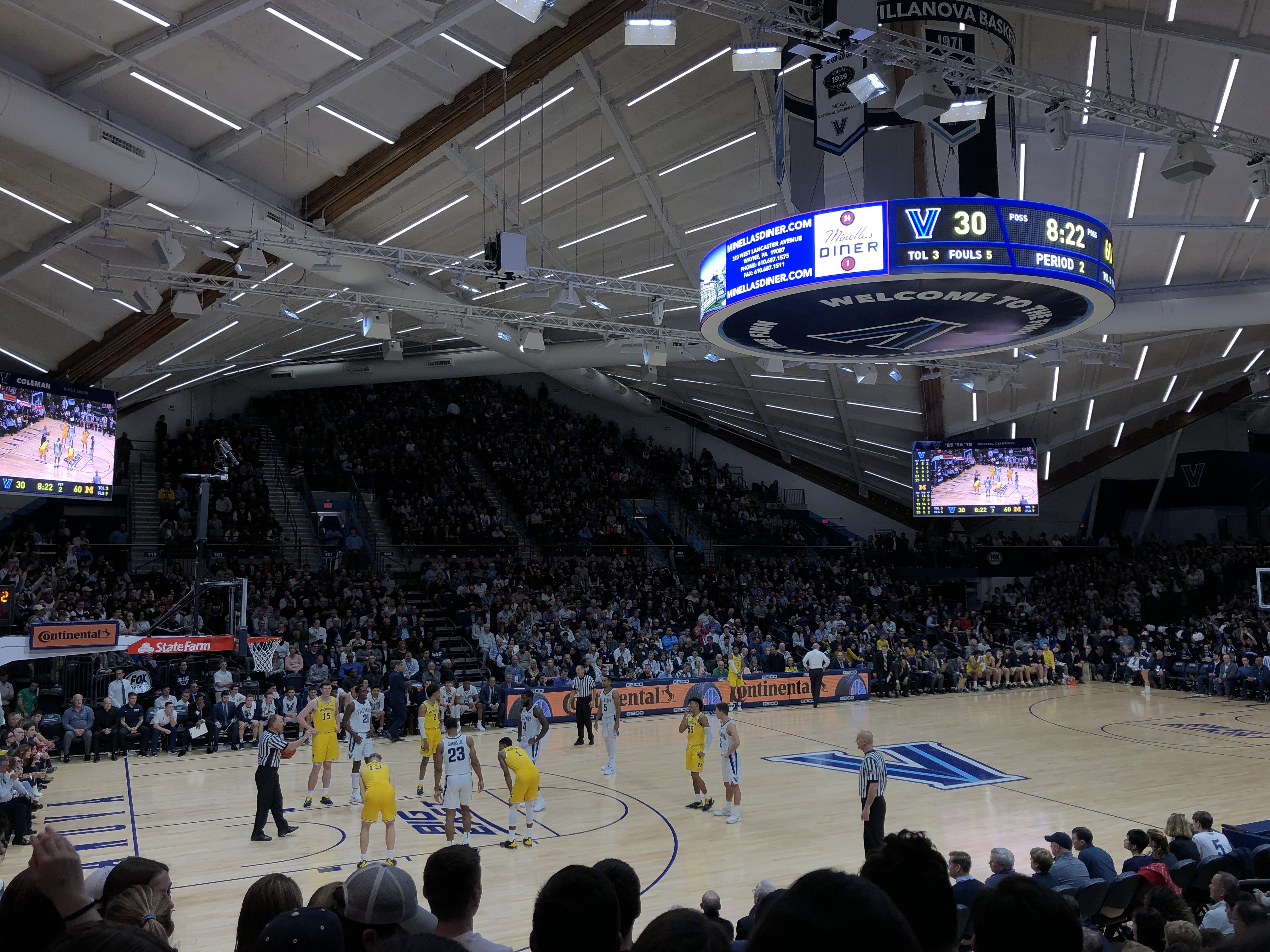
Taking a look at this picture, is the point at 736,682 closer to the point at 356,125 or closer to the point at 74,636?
the point at 74,636

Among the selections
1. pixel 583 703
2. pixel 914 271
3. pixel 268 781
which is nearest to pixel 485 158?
pixel 914 271

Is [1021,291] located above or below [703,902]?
above

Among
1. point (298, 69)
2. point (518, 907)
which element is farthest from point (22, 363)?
point (518, 907)

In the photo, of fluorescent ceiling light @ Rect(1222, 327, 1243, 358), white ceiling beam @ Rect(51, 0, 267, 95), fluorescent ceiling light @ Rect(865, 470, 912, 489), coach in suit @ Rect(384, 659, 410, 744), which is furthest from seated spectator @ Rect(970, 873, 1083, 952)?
fluorescent ceiling light @ Rect(865, 470, 912, 489)

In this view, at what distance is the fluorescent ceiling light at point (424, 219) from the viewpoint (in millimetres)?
18750

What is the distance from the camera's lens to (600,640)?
2703 centimetres

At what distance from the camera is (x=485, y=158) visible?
17.5 metres

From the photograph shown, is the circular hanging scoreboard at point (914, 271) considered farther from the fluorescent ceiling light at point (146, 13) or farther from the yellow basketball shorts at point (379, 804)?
the fluorescent ceiling light at point (146, 13)

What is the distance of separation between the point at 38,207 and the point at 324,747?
9.53 meters

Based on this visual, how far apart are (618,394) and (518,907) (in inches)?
1168

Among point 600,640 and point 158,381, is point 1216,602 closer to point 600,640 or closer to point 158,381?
point 600,640

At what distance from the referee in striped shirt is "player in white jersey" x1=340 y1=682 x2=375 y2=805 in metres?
7.51

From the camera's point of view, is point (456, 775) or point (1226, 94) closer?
point (456, 775)

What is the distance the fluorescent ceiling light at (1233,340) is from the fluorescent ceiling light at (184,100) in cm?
2365
